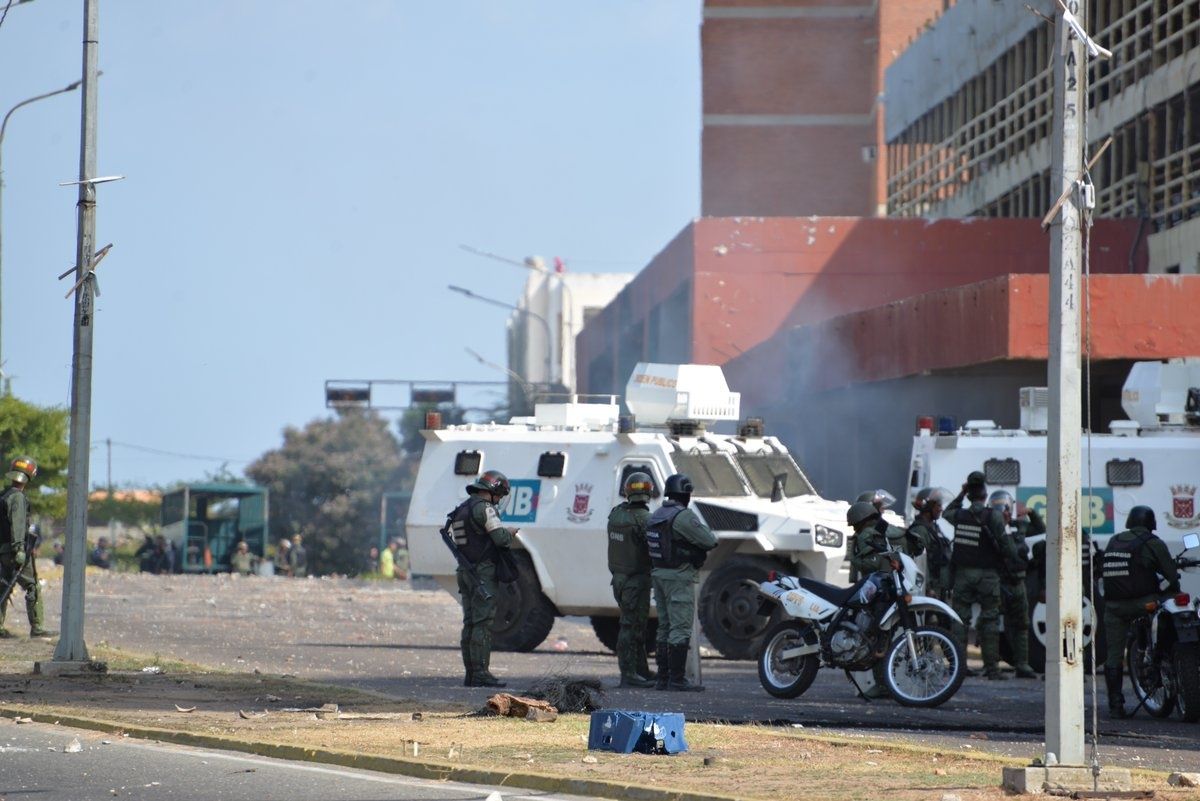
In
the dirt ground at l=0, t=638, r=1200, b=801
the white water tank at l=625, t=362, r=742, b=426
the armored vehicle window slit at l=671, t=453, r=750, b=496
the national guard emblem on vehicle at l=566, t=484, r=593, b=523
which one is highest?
the white water tank at l=625, t=362, r=742, b=426

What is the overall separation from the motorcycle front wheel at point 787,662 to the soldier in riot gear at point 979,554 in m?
2.86

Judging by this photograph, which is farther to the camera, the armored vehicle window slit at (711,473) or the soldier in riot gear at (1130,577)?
the armored vehicle window slit at (711,473)

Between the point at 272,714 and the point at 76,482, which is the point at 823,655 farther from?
the point at 76,482

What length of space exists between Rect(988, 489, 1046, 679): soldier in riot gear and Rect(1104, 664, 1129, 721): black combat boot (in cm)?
272

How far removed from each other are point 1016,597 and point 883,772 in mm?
8526

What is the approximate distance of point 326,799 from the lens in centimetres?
992

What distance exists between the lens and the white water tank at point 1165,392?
69.5 feet

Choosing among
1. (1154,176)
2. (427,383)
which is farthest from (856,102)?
(1154,176)

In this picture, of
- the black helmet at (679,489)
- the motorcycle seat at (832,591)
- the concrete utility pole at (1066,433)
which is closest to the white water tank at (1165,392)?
the motorcycle seat at (832,591)

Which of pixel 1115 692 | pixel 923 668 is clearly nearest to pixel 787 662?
pixel 923 668

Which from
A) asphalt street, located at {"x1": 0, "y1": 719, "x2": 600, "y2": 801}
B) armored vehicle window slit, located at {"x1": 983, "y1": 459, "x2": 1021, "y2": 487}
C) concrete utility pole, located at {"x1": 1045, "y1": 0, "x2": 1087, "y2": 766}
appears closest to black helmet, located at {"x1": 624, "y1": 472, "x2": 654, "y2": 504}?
armored vehicle window slit, located at {"x1": 983, "y1": 459, "x2": 1021, "y2": 487}

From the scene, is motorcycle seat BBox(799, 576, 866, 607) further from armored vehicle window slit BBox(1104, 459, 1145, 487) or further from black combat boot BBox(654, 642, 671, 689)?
armored vehicle window slit BBox(1104, 459, 1145, 487)

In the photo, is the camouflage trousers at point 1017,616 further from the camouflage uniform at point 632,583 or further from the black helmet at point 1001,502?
the camouflage uniform at point 632,583

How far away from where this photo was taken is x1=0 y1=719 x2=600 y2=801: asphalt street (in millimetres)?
10070
